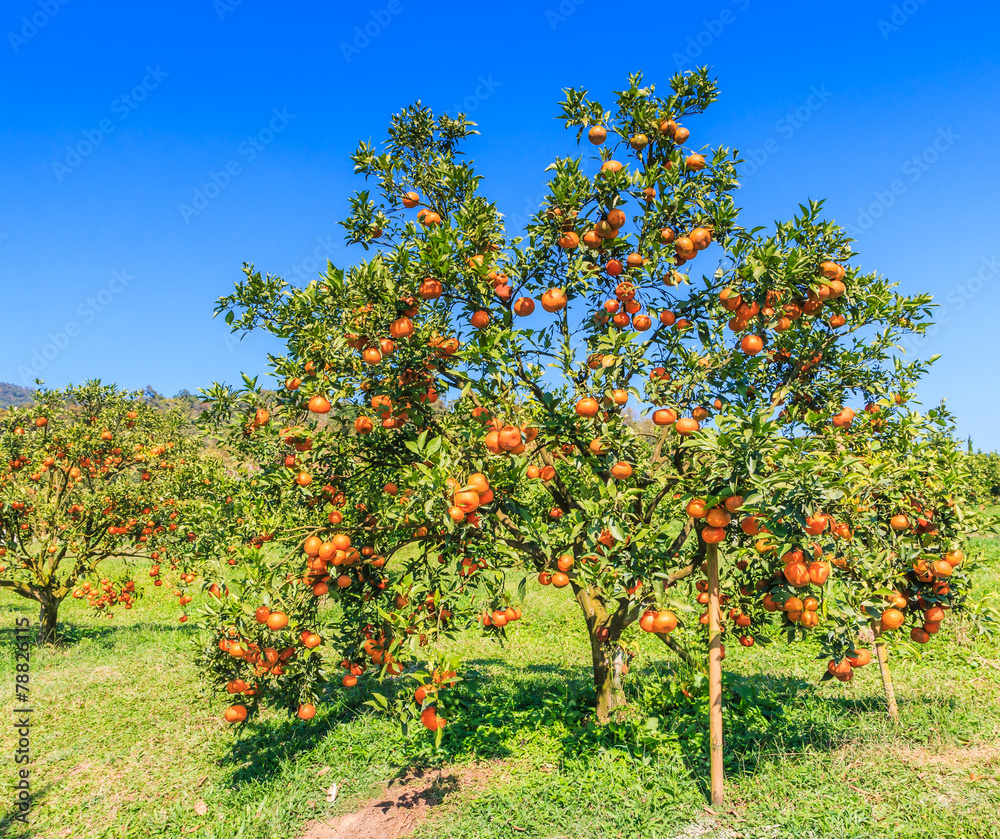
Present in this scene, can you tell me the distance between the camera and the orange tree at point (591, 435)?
138 inches

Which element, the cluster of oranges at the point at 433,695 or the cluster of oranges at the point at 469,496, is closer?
the cluster of oranges at the point at 469,496

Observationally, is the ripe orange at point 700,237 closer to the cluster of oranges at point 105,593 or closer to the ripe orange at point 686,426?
the ripe orange at point 686,426

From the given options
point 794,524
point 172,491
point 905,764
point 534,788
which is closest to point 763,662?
point 905,764

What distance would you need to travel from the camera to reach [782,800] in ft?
13.5

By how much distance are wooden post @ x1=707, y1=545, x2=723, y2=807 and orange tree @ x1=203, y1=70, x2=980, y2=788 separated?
0.08 feet

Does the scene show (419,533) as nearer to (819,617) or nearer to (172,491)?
(819,617)

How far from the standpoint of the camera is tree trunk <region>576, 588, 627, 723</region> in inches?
204

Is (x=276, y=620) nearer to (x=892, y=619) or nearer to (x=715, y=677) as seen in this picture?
(x=715, y=677)

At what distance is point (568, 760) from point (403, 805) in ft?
4.56

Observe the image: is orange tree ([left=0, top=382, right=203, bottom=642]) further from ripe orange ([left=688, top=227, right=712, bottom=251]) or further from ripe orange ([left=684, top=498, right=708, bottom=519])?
ripe orange ([left=688, top=227, right=712, bottom=251])

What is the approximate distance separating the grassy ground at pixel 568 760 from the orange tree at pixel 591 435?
1035mm

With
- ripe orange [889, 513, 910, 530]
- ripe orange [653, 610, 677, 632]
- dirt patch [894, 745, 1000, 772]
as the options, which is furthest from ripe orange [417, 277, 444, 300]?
dirt patch [894, 745, 1000, 772]

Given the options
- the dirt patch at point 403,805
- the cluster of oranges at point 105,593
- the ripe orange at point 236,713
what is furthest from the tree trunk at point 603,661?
the cluster of oranges at point 105,593

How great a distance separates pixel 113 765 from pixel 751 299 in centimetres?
701
